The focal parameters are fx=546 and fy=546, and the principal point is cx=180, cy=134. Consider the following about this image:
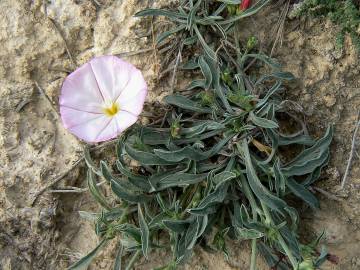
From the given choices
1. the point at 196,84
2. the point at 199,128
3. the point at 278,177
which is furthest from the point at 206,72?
the point at 278,177

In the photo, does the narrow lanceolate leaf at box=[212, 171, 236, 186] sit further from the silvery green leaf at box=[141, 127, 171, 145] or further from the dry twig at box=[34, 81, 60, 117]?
the dry twig at box=[34, 81, 60, 117]

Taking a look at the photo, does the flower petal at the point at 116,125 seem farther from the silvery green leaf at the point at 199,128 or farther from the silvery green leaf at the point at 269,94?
the silvery green leaf at the point at 269,94

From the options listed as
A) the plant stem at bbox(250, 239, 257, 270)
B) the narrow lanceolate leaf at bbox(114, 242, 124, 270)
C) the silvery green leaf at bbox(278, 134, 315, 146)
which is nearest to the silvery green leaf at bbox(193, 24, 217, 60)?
the silvery green leaf at bbox(278, 134, 315, 146)

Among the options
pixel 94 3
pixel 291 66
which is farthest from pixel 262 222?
pixel 94 3

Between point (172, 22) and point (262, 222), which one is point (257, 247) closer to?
point (262, 222)

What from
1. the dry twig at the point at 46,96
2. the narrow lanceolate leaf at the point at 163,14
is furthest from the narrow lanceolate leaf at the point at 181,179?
the narrow lanceolate leaf at the point at 163,14

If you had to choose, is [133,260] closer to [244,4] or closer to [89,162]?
[89,162]
